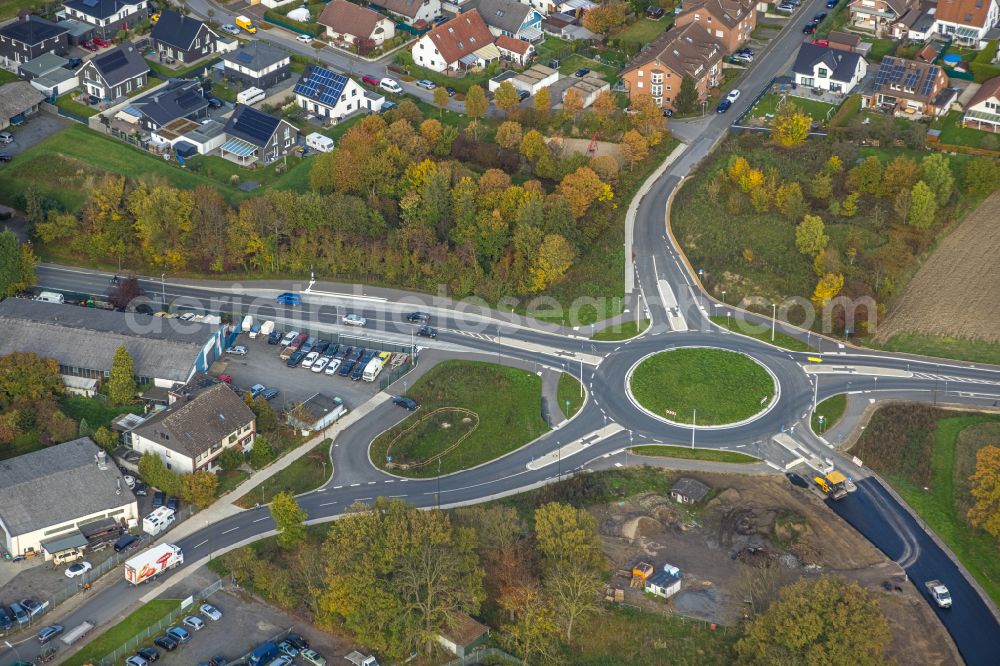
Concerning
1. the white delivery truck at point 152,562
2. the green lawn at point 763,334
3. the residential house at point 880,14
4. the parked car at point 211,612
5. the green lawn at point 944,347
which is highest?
the residential house at point 880,14

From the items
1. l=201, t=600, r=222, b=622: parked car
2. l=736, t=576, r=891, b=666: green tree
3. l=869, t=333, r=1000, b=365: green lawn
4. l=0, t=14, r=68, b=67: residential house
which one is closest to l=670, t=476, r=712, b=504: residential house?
l=736, t=576, r=891, b=666: green tree

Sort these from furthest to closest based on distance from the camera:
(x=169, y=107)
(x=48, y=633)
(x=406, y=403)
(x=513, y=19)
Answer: (x=513, y=19) < (x=169, y=107) < (x=406, y=403) < (x=48, y=633)

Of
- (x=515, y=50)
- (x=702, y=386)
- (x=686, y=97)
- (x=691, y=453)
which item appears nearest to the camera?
(x=691, y=453)

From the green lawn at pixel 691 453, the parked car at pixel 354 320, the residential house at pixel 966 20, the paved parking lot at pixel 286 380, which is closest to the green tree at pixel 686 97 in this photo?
the residential house at pixel 966 20

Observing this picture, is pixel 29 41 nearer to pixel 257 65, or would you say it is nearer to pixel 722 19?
pixel 257 65

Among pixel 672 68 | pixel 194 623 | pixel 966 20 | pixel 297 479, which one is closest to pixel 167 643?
pixel 194 623

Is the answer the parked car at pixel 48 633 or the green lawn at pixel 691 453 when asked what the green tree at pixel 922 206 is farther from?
the parked car at pixel 48 633
